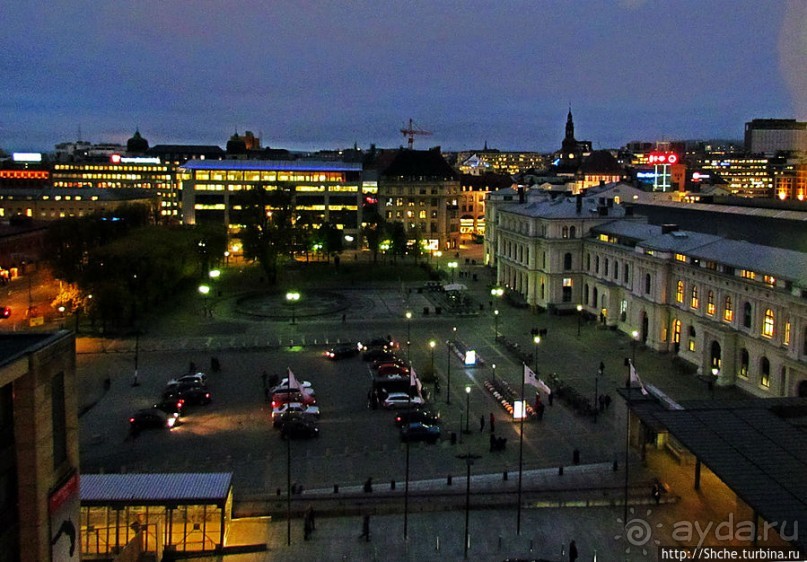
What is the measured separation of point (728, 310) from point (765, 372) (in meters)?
5.11

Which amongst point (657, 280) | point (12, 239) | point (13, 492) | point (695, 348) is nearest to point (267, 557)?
point (13, 492)

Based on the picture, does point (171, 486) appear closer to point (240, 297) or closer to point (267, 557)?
point (267, 557)

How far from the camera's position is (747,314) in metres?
45.7

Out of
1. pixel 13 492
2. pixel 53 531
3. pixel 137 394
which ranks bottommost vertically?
pixel 137 394

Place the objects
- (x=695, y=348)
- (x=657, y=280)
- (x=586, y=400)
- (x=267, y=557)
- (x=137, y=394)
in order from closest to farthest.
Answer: (x=267, y=557) < (x=586, y=400) < (x=137, y=394) < (x=695, y=348) < (x=657, y=280)

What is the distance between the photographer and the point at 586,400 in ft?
136

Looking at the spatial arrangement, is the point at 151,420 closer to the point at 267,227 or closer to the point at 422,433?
the point at 422,433

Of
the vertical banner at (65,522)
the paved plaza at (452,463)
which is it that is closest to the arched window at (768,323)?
the paved plaza at (452,463)

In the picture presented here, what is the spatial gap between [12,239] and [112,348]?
156 feet

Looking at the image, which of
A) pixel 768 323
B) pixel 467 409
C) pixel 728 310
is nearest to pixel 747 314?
pixel 728 310

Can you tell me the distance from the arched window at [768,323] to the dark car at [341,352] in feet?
86.8

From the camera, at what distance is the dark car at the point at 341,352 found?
53628mm

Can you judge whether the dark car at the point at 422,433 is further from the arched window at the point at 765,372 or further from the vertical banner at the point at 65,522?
the arched window at the point at 765,372

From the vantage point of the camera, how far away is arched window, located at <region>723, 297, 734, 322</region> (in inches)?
1855
